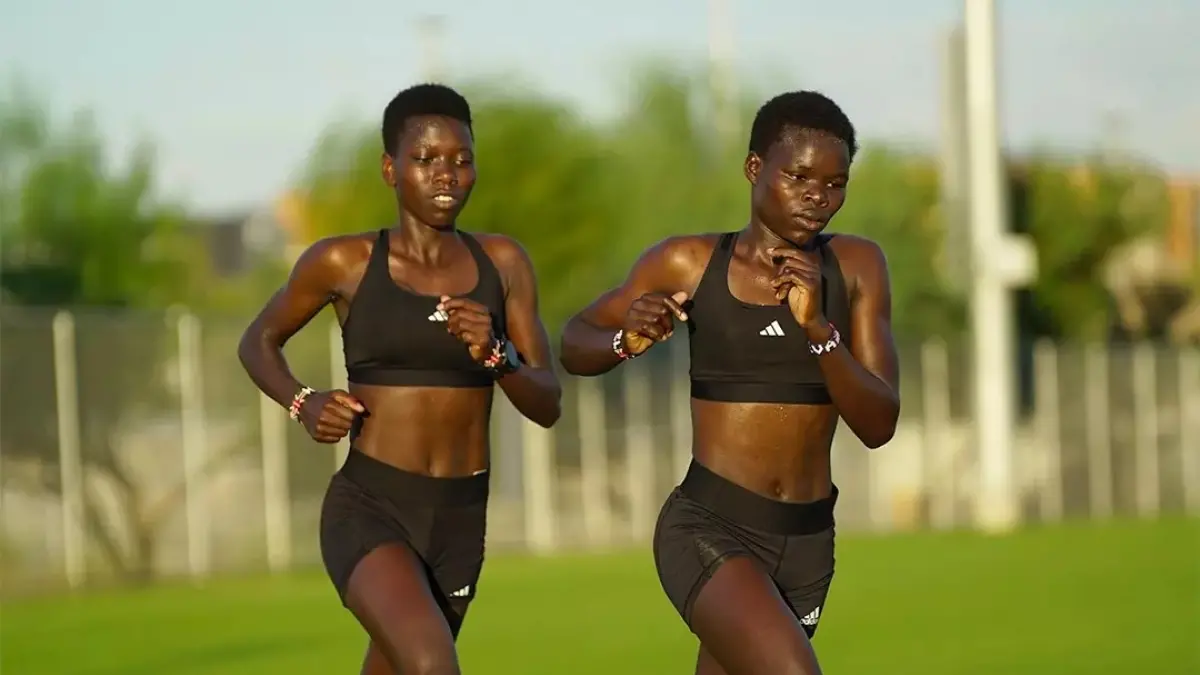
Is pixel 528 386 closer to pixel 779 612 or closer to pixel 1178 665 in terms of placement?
pixel 779 612

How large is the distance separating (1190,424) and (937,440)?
7.19 meters

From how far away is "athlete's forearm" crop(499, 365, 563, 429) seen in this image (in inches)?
359

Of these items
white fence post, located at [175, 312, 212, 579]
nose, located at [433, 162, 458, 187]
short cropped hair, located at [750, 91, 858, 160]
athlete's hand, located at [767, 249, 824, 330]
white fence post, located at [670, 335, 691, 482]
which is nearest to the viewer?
athlete's hand, located at [767, 249, 824, 330]

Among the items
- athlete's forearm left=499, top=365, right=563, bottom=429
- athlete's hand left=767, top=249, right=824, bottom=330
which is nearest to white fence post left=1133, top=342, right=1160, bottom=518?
athlete's forearm left=499, top=365, right=563, bottom=429

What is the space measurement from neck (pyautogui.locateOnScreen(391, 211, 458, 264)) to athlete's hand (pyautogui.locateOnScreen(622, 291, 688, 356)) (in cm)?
156

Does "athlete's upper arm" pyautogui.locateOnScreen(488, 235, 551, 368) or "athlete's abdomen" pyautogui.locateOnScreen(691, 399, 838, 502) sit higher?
"athlete's upper arm" pyautogui.locateOnScreen(488, 235, 551, 368)

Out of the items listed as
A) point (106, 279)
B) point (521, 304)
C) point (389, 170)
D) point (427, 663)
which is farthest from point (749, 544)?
point (106, 279)

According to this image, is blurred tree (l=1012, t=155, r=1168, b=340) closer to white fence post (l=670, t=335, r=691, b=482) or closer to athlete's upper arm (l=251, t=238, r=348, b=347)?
white fence post (l=670, t=335, r=691, b=482)

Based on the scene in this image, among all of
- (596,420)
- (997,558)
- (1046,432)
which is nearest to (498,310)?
(997,558)

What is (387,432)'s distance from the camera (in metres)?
9.20

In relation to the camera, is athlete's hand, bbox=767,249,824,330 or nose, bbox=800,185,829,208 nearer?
athlete's hand, bbox=767,249,824,330

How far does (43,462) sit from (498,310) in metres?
15.4

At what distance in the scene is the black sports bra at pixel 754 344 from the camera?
8289 mm

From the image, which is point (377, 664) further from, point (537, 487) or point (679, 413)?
point (679, 413)
